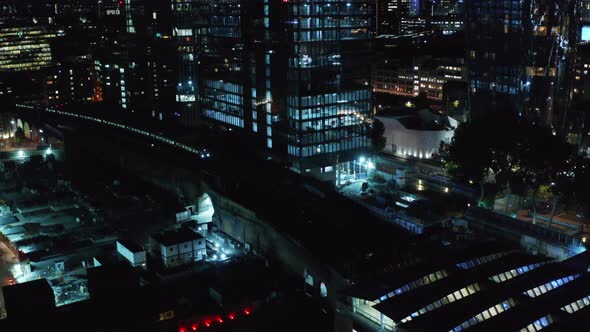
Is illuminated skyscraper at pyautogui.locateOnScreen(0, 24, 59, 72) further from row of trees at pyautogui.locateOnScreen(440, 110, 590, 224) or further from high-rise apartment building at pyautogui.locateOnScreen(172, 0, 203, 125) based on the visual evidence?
row of trees at pyautogui.locateOnScreen(440, 110, 590, 224)

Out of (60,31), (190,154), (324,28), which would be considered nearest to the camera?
(324,28)

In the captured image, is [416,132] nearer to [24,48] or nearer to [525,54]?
[525,54]

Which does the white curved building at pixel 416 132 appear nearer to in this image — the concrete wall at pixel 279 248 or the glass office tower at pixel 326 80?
the glass office tower at pixel 326 80

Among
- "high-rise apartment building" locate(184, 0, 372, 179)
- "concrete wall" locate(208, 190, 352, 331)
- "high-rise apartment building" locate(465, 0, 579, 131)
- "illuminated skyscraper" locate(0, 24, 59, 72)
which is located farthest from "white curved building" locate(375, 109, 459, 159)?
"illuminated skyscraper" locate(0, 24, 59, 72)

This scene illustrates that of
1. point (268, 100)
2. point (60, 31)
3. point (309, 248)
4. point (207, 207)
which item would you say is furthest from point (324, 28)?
point (60, 31)

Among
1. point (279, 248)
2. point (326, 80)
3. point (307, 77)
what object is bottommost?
point (279, 248)

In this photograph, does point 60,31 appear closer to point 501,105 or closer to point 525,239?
point 501,105

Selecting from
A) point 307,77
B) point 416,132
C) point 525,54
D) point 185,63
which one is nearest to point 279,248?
point 307,77
